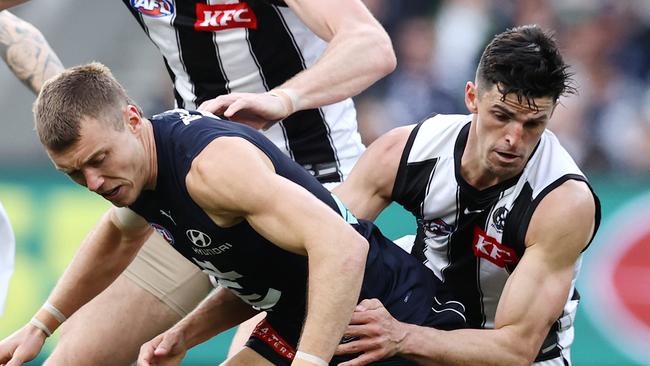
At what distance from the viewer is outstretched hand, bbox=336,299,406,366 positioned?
420 cm

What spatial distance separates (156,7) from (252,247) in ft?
4.51

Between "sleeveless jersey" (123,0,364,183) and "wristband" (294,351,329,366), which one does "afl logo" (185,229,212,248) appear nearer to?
"wristband" (294,351,329,366)

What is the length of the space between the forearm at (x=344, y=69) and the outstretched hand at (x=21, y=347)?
137 cm

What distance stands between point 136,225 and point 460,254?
1270 mm

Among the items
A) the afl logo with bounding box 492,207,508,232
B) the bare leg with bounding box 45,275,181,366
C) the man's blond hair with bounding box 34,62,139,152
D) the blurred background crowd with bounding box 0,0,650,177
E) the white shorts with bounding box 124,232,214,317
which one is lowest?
the blurred background crowd with bounding box 0,0,650,177

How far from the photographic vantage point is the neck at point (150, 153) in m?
4.07

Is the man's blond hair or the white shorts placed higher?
the man's blond hair

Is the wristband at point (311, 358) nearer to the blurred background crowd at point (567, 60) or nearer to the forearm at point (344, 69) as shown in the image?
the forearm at point (344, 69)

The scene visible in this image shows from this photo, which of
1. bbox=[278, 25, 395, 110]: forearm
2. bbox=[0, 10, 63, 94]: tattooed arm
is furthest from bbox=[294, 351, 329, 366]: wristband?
bbox=[0, 10, 63, 94]: tattooed arm

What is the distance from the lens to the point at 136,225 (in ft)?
15.7

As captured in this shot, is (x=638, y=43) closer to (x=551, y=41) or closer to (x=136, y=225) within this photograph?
(x=551, y=41)

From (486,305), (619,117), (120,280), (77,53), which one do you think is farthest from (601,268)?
(77,53)

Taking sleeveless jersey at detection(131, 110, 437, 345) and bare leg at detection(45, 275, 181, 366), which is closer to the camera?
sleeveless jersey at detection(131, 110, 437, 345)

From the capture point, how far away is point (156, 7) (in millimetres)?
5070
